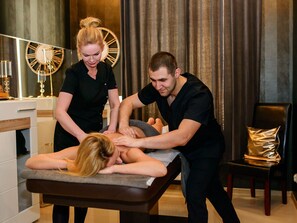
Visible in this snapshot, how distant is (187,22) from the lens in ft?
11.5

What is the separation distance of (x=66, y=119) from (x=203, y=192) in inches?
33.9

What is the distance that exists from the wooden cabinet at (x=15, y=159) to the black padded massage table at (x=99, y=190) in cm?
Answer: 92

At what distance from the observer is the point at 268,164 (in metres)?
3.00

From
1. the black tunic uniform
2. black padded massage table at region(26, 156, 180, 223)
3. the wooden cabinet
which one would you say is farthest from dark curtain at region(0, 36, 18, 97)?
black padded massage table at region(26, 156, 180, 223)

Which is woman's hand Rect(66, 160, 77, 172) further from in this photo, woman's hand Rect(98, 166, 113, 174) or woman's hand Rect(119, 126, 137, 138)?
woman's hand Rect(119, 126, 137, 138)

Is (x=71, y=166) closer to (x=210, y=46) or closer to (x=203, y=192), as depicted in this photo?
(x=203, y=192)

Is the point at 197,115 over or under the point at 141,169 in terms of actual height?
over

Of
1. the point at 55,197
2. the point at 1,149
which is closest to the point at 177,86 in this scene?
the point at 55,197

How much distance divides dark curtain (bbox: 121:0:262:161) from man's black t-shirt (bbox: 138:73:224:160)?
1.27m

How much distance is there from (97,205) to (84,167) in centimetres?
18

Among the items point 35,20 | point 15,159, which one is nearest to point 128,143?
point 15,159

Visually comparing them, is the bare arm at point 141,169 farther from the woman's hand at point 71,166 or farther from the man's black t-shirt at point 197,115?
the man's black t-shirt at point 197,115

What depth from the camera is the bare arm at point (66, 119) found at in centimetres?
203

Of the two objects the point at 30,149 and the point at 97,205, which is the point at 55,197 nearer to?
the point at 97,205
